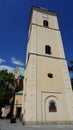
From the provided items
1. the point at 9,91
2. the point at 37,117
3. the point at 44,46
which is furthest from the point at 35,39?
the point at 9,91

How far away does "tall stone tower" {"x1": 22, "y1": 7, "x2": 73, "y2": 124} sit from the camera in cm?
1363

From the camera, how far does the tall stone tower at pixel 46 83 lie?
13.6m

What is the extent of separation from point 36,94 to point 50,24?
1389 cm

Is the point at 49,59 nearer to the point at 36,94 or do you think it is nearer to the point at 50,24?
the point at 36,94

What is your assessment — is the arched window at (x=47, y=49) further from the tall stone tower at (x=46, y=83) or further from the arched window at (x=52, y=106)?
the arched window at (x=52, y=106)

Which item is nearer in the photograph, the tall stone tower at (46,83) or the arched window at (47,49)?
the tall stone tower at (46,83)

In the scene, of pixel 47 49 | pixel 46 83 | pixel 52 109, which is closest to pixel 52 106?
pixel 52 109

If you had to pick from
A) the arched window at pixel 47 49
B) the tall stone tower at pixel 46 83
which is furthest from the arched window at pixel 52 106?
the arched window at pixel 47 49

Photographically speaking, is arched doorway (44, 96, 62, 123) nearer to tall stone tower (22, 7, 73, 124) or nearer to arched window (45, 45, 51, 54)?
tall stone tower (22, 7, 73, 124)

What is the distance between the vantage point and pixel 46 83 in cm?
1538

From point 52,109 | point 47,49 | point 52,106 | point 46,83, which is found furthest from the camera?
point 47,49

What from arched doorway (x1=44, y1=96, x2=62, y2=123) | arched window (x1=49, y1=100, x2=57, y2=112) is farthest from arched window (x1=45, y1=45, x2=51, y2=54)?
arched window (x1=49, y1=100, x2=57, y2=112)

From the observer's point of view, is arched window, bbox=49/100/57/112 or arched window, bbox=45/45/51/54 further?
arched window, bbox=45/45/51/54

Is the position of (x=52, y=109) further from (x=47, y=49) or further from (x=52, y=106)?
(x=47, y=49)
